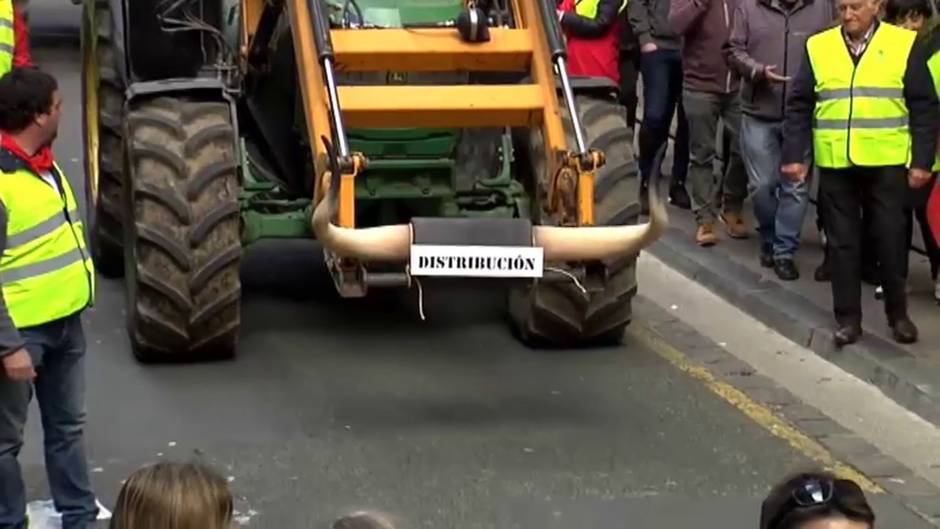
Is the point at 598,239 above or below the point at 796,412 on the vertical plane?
above

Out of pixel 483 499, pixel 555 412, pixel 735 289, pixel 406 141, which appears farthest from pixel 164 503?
pixel 735 289

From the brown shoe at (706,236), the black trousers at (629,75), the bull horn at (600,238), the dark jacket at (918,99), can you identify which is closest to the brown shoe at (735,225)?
the brown shoe at (706,236)

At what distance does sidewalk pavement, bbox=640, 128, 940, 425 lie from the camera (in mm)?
8586

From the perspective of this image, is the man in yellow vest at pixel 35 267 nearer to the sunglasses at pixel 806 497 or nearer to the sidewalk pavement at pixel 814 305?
the sunglasses at pixel 806 497

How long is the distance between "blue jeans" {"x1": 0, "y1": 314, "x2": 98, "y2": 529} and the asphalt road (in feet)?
2.05

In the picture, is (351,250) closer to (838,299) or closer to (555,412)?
(555,412)

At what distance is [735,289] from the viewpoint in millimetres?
10289

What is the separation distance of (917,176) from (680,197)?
11.6 ft

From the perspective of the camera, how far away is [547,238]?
7602mm

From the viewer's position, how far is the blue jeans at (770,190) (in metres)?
10.4

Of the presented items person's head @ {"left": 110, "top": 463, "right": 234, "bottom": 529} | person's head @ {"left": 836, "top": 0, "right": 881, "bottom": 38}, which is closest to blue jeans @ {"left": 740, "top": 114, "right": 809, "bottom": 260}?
person's head @ {"left": 836, "top": 0, "right": 881, "bottom": 38}

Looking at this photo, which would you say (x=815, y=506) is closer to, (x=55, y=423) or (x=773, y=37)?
(x=55, y=423)

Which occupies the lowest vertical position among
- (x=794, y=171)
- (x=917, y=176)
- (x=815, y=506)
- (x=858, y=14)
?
(x=794, y=171)

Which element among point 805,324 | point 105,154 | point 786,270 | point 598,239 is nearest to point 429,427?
point 598,239
